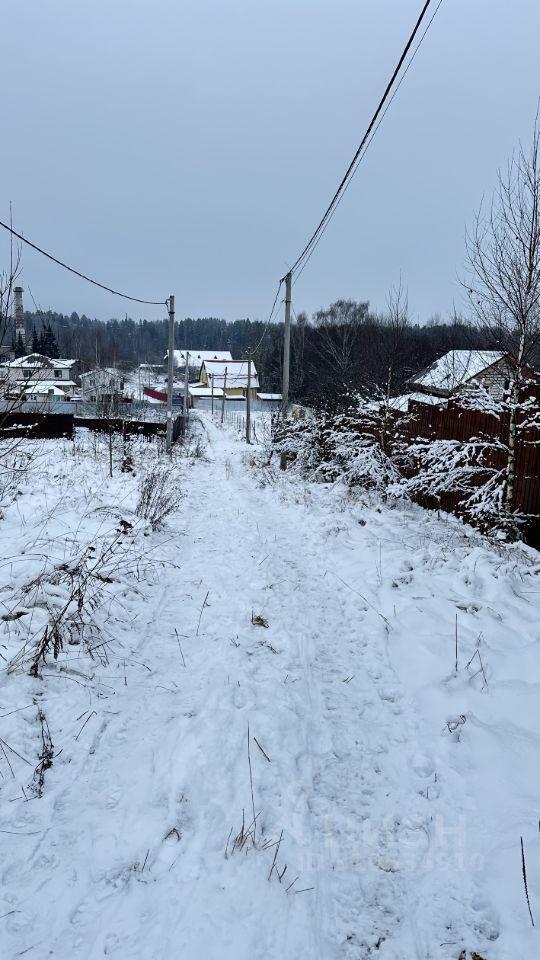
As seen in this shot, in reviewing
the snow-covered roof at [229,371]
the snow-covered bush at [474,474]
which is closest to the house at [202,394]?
the snow-covered roof at [229,371]

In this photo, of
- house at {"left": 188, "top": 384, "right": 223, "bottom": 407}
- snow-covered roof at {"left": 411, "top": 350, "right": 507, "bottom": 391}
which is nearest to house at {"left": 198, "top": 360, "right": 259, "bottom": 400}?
house at {"left": 188, "top": 384, "right": 223, "bottom": 407}

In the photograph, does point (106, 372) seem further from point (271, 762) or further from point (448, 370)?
point (271, 762)

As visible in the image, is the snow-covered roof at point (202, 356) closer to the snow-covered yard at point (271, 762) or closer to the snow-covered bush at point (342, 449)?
the snow-covered bush at point (342, 449)

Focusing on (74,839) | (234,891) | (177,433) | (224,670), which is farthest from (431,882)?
(177,433)

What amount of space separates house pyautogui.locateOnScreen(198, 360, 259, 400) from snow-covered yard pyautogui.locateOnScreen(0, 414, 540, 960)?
6016 centimetres

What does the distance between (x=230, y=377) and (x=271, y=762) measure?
Answer: 222 feet

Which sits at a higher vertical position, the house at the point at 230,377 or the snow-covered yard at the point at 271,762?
the house at the point at 230,377

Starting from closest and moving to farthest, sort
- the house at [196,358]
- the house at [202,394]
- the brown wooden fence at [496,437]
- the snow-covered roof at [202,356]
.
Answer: the brown wooden fence at [496,437] → the house at [202,394] → the snow-covered roof at [202,356] → the house at [196,358]

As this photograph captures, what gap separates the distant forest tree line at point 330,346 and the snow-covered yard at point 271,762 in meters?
2.84

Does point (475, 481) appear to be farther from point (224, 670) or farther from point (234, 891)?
point (234, 891)

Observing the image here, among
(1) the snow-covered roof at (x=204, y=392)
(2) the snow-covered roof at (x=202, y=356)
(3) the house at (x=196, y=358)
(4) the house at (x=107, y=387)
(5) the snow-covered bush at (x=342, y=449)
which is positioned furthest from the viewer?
(3) the house at (x=196, y=358)

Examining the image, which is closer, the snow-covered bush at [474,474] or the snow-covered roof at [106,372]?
the snow-covered bush at [474,474]

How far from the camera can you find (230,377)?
68250 millimetres

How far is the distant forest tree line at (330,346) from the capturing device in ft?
45.1
